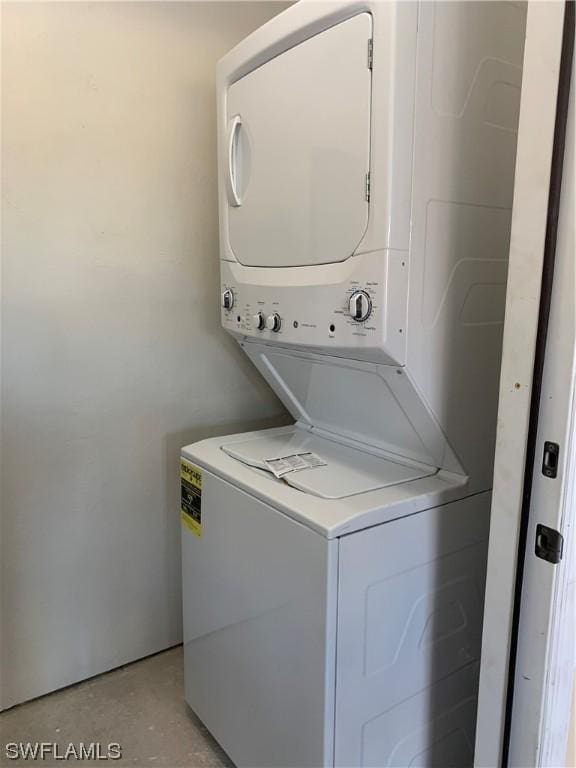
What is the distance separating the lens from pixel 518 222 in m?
0.94

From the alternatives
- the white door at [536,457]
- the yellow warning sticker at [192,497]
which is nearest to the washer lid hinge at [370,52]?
the white door at [536,457]

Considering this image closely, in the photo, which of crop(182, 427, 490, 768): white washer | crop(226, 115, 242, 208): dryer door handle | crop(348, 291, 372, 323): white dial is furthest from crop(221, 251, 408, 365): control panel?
crop(182, 427, 490, 768): white washer

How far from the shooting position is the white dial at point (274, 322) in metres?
1.43

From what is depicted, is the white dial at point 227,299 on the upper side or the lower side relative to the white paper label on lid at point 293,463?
upper

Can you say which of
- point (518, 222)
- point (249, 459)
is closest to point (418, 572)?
point (249, 459)

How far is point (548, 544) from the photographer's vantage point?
939 millimetres

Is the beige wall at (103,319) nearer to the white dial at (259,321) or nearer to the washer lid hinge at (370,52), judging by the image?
the white dial at (259,321)

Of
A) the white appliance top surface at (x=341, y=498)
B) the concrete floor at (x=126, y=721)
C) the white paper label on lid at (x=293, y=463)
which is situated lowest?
the concrete floor at (x=126, y=721)

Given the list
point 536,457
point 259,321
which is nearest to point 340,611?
point 536,457

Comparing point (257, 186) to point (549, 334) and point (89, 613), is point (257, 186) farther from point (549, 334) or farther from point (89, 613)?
point (89, 613)

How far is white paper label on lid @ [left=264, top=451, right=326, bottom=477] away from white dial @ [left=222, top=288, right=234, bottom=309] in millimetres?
460

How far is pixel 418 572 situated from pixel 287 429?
26.9 inches

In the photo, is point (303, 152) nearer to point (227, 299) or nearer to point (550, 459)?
point (227, 299)

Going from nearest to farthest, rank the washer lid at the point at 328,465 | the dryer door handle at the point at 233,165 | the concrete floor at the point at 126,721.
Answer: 1. the washer lid at the point at 328,465
2. the dryer door handle at the point at 233,165
3. the concrete floor at the point at 126,721
